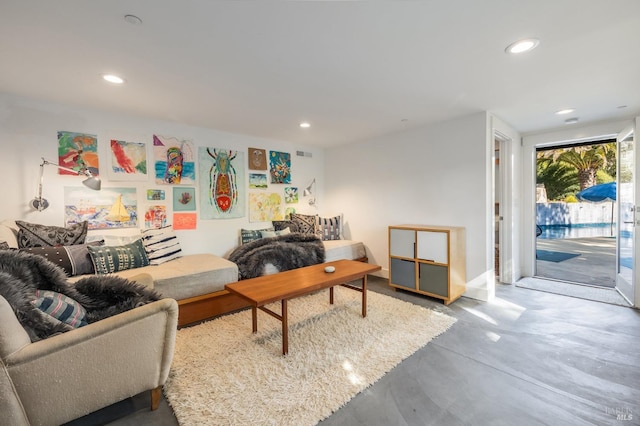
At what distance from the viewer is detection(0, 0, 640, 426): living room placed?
5.33 ft

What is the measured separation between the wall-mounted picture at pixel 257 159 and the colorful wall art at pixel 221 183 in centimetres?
15

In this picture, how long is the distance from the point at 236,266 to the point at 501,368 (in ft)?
8.43

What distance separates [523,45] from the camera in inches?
72.2

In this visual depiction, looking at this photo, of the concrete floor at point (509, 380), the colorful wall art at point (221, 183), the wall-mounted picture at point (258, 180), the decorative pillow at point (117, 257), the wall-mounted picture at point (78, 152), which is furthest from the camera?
the wall-mounted picture at point (258, 180)

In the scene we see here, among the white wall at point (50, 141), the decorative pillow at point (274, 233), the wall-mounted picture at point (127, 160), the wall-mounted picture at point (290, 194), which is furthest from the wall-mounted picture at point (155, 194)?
the wall-mounted picture at point (290, 194)

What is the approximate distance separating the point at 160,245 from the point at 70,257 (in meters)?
0.78

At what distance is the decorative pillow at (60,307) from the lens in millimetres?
1440

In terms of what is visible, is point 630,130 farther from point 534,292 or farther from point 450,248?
point 450,248

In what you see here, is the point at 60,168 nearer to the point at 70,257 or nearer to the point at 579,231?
the point at 70,257

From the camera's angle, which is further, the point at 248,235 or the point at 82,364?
the point at 248,235

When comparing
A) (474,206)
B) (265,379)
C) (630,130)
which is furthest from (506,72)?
(265,379)

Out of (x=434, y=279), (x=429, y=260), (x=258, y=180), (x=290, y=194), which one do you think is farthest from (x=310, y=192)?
(x=434, y=279)

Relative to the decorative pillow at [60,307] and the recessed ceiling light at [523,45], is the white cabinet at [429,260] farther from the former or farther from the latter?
the decorative pillow at [60,307]

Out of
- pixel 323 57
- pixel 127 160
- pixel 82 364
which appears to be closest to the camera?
pixel 82 364
